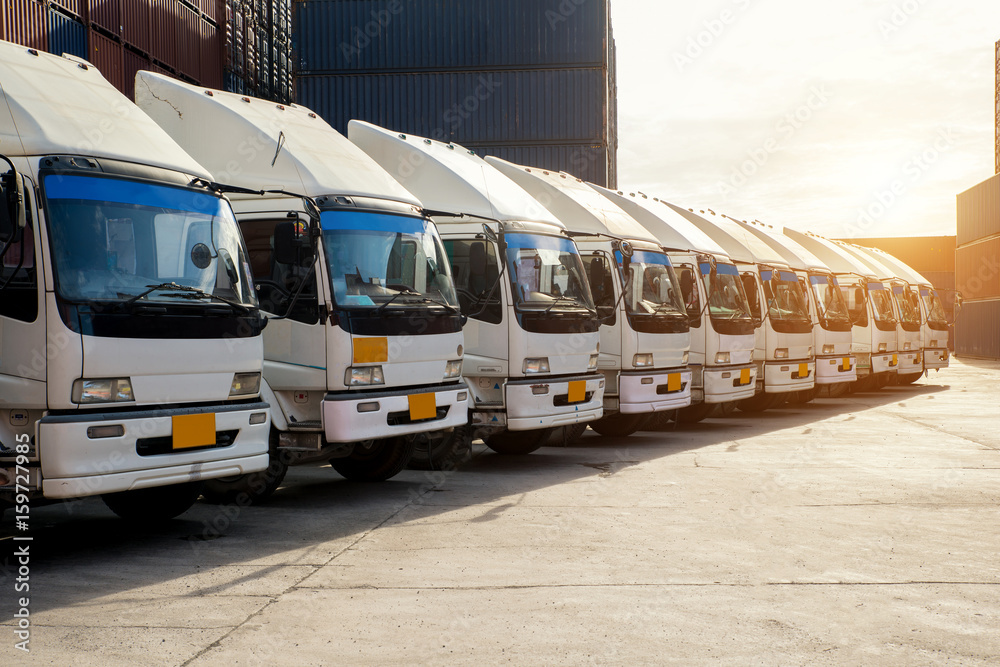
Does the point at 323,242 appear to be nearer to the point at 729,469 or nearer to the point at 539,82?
the point at 729,469

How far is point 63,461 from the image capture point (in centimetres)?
538

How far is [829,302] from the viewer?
17047mm

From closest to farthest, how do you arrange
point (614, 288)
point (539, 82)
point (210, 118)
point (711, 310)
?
1. point (210, 118)
2. point (614, 288)
3. point (711, 310)
4. point (539, 82)

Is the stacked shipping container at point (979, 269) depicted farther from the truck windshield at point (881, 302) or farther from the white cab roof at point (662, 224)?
the white cab roof at point (662, 224)

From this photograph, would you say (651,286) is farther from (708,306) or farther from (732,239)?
(732,239)

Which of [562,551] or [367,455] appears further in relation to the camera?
[367,455]

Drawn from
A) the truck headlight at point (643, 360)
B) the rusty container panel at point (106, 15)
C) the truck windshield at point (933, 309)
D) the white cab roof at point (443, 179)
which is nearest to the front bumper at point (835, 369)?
the truck headlight at point (643, 360)

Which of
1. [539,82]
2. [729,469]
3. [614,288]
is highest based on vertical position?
[539,82]

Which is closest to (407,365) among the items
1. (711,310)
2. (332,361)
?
(332,361)

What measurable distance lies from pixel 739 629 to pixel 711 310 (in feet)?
28.6

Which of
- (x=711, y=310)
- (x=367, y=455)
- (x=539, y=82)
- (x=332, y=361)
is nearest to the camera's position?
(x=332, y=361)

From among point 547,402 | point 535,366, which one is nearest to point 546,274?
point 535,366

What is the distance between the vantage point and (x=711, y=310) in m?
13.0

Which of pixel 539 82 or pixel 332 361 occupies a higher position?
pixel 539 82
